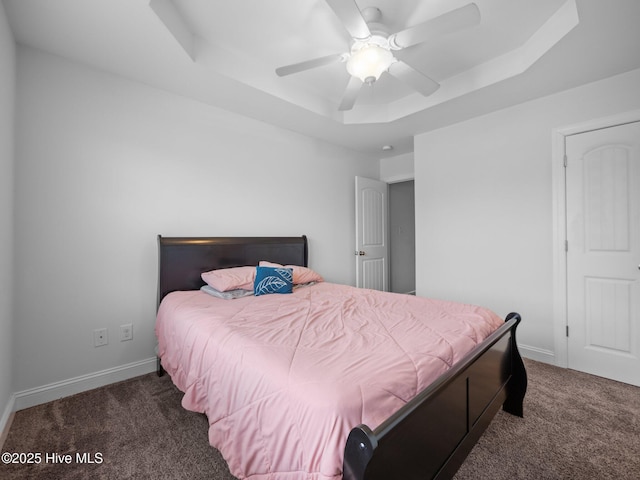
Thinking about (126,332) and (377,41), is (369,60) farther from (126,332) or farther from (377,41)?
(126,332)

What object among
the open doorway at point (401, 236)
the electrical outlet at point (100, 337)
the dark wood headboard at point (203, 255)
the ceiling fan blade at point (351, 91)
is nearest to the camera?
the ceiling fan blade at point (351, 91)

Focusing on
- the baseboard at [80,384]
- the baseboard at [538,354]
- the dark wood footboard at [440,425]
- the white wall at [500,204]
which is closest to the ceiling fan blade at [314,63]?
the dark wood footboard at [440,425]

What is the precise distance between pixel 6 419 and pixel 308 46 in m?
3.15

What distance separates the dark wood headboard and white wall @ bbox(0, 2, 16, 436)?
874 mm

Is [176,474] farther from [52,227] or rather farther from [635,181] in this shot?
[635,181]

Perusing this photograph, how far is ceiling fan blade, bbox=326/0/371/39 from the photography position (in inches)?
57.6

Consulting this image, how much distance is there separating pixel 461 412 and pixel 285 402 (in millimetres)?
803

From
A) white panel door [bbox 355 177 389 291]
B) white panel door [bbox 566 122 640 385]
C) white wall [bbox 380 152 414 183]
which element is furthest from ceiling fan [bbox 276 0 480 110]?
white wall [bbox 380 152 414 183]

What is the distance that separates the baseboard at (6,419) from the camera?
165cm

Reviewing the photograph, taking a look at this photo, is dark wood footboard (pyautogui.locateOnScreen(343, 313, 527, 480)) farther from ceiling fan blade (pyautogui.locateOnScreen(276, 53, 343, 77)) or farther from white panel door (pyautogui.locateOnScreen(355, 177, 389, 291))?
white panel door (pyautogui.locateOnScreen(355, 177, 389, 291))

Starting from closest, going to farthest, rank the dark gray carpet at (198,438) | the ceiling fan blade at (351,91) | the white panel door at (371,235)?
the dark gray carpet at (198,438) < the ceiling fan blade at (351,91) < the white panel door at (371,235)

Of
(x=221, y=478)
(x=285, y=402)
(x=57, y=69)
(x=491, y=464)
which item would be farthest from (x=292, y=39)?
(x=491, y=464)

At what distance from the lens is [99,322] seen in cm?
227

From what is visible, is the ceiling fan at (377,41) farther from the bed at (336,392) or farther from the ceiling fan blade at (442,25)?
the bed at (336,392)
